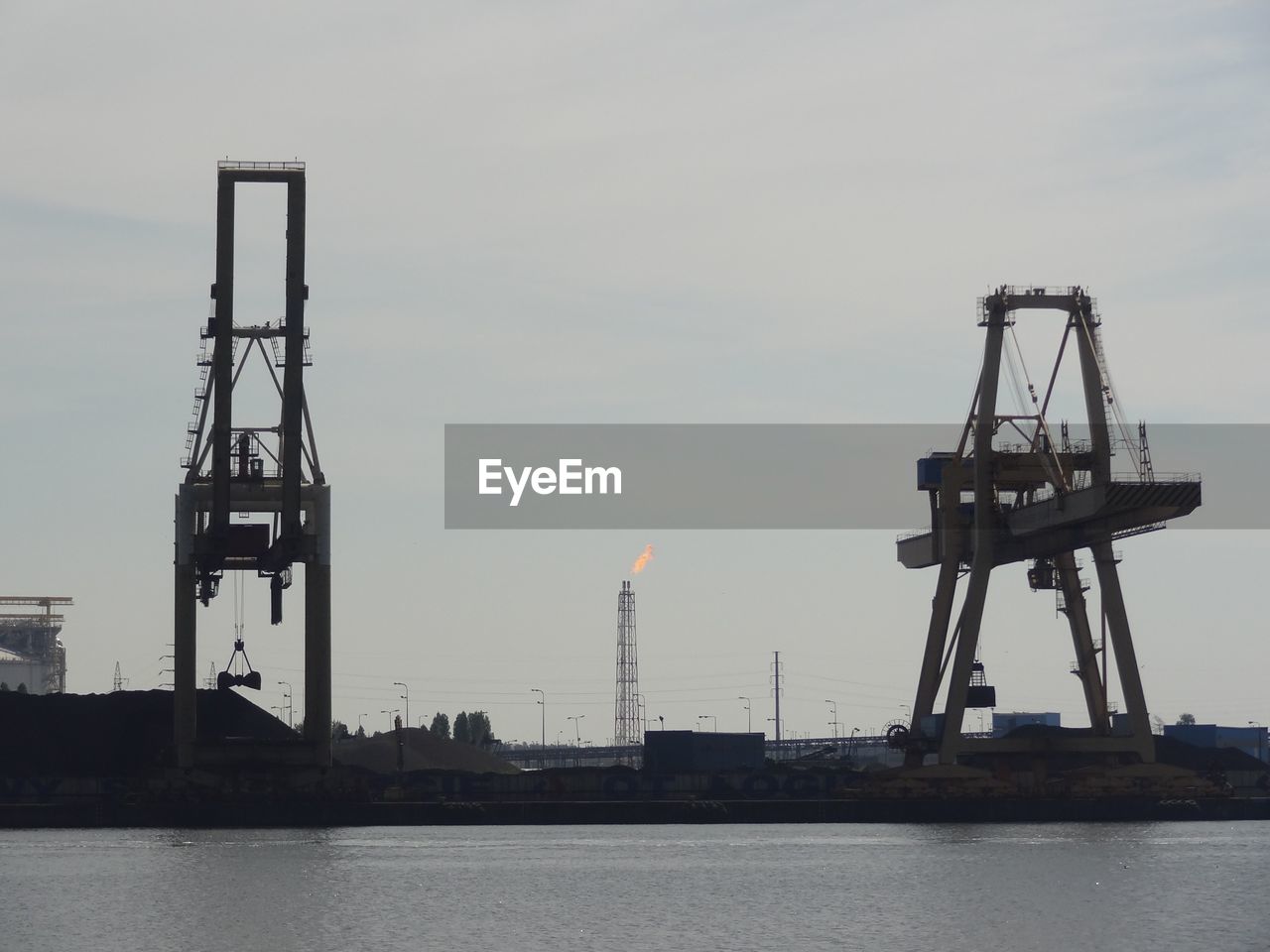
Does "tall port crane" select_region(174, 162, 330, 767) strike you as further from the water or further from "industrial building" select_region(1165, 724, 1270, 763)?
"industrial building" select_region(1165, 724, 1270, 763)

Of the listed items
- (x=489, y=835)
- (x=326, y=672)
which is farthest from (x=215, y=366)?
(x=489, y=835)

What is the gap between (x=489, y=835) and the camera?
8756 centimetres

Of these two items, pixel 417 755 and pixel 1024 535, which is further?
pixel 417 755

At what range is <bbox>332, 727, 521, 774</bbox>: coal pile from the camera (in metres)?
127

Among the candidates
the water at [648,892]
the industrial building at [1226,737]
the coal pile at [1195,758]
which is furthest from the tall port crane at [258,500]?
the industrial building at [1226,737]

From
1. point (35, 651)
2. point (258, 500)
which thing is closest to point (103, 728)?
point (258, 500)

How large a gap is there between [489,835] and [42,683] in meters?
101

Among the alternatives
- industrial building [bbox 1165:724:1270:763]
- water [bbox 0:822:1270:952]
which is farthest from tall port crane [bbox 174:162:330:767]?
industrial building [bbox 1165:724:1270:763]

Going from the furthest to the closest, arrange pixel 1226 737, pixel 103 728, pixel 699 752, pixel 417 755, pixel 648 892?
pixel 1226 737, pixel 417 755, pixel 699 752, pixel 103 728, pixel 648 892

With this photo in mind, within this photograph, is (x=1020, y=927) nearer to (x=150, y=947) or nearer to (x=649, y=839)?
(x=150, y=947)

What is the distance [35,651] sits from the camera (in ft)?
591

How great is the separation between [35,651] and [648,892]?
133307 mm

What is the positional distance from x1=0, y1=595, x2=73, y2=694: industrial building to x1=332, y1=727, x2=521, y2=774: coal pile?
47.6 m

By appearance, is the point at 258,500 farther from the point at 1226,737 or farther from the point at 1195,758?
the point at 1226,737
